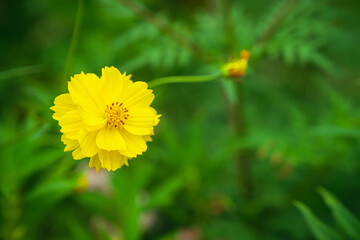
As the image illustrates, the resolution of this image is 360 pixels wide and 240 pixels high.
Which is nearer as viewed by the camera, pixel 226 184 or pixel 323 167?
pixel 323 167

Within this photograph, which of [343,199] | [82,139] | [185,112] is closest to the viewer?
[82,139]

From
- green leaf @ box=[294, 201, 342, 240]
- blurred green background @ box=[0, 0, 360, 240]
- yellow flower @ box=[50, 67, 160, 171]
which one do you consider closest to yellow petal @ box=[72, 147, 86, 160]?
yellow flower @ box=[50, 67, 160, 171]

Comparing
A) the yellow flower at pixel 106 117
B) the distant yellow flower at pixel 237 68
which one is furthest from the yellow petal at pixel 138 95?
the distant yellow flower at pixel 237 68

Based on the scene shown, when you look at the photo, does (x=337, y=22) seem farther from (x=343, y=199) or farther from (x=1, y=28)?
(x=1, y=28)

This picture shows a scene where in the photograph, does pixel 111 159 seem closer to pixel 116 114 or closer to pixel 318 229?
pixel 116 114

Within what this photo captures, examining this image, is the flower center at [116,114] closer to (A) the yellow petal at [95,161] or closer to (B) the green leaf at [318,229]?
(A) the yellow petal at [95,161]

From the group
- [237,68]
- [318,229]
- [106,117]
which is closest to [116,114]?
[106,117]

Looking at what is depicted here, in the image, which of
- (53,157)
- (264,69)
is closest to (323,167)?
(53,157)

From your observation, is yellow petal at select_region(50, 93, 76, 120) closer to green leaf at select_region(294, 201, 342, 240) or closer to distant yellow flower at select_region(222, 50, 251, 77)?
distant yellow flower at select_region(222, 50, 251, 77)

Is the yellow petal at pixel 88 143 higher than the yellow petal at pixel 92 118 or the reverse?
the reverse
